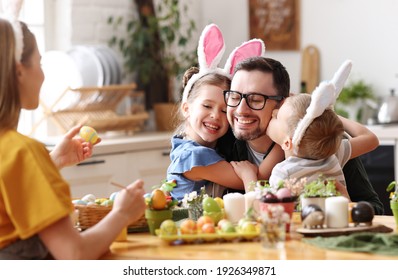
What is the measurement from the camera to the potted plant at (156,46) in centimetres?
539

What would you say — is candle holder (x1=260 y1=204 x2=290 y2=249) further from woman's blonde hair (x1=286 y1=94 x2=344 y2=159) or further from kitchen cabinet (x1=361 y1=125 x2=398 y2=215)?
kitchen cabinet (x1=361 y1=125 x2=398 y2=215)

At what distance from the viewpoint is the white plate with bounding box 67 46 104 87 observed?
16.3 ft

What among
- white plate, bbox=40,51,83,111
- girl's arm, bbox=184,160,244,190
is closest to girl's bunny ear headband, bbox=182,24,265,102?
girl's arm, bbox=184,160,244,190

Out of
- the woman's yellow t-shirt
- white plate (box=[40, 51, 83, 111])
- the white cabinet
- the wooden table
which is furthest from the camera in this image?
white plate (box=[40, 51, 83, 111])

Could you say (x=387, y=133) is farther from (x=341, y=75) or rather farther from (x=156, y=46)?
(x=341, y=75)

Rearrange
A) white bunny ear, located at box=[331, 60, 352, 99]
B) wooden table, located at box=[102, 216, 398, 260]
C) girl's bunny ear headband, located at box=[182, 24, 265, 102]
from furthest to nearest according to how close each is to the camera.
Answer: girl's bunny ear headband, located at box=[182, 24, 265, 102] → white bunny ear, located at box=[331, 60, 352, 99] → wooden table, located at box=[102, 216, 398, 260]

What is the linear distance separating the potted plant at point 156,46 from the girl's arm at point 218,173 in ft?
9.13

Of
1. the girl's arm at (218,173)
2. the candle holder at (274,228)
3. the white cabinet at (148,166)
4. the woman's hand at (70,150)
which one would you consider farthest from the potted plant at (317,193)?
the white cabinet at (148,166)

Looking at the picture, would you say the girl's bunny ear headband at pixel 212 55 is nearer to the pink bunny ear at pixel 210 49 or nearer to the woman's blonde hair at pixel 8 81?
the pink bunny ear at pixel 210 49

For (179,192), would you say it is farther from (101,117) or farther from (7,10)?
(101,117)

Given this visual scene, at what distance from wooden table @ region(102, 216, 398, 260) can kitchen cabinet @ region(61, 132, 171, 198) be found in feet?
7.71

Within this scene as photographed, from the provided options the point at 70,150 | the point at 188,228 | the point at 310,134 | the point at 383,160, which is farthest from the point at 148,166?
the point at 188,228

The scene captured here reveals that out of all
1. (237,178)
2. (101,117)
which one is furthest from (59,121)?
(237,178)
